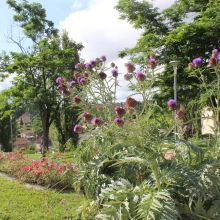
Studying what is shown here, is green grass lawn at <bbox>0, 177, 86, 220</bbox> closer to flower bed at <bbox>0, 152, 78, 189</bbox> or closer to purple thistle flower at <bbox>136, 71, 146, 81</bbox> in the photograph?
flower bed at <bbox>0, 152, 78, 189</bbox>

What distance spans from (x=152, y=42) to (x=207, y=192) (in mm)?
16997

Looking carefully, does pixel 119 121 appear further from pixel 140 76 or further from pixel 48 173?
pixel 48 173

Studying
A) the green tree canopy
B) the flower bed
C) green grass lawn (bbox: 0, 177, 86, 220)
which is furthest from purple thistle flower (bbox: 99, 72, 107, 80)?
the green tree canopy

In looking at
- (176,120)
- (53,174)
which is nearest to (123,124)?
(176,120)

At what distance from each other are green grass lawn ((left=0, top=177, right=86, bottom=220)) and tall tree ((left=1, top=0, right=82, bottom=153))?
1581 centimetres

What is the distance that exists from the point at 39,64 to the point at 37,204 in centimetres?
1795

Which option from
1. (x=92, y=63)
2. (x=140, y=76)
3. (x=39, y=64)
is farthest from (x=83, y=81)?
(x=39, y=64)

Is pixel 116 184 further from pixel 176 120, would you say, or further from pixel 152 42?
pixel 152 42

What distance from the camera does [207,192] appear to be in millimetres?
4516

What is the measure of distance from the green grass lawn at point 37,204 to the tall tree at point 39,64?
51.9ft

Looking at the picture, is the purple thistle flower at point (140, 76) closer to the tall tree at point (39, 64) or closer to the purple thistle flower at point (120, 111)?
the purple thistle flower at point (120, 111)

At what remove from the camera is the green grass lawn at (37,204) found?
636 centimetres

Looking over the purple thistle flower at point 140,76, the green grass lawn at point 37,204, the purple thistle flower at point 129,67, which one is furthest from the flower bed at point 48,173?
the purple thistle flower at point 140,76

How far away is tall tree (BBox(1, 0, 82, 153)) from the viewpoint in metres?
24.2
